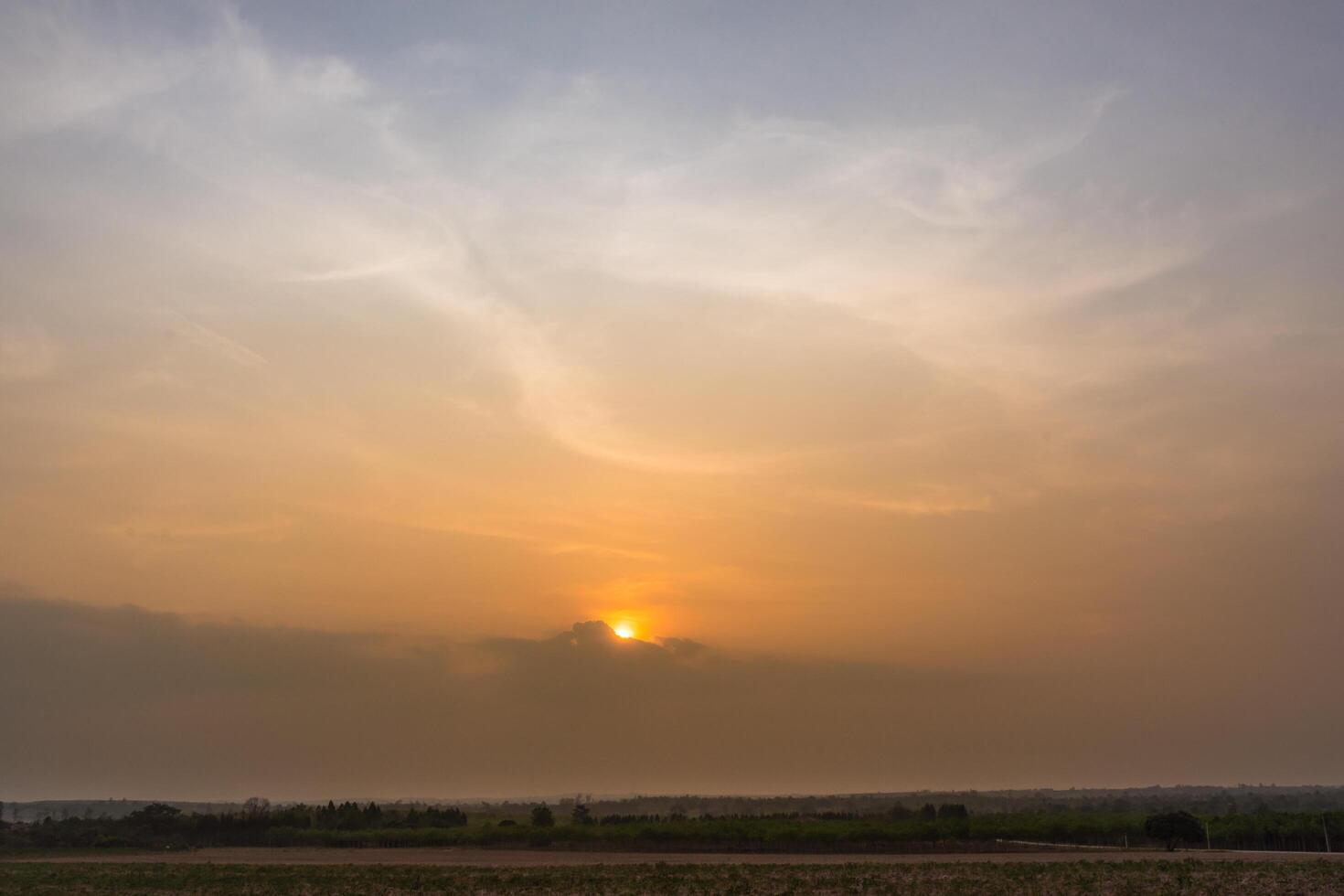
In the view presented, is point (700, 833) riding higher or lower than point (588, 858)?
higher

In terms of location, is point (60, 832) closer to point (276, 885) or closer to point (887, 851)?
point (276, 885)

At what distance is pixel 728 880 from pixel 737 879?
22.4 inches

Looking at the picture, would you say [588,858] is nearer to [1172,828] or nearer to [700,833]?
[700,833]

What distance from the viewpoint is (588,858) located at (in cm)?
9000

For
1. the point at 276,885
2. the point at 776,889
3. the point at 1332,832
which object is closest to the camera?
the point at 776,889

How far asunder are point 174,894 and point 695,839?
5615cm

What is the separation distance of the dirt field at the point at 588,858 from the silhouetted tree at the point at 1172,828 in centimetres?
151

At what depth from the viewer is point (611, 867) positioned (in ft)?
237

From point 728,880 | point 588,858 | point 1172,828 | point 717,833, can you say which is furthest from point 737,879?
point 717,833

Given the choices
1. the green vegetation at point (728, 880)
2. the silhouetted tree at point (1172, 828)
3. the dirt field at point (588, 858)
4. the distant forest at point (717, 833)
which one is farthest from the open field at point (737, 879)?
the distant forest at point (717, 833)

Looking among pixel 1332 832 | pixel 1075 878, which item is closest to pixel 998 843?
pixel 1332 832

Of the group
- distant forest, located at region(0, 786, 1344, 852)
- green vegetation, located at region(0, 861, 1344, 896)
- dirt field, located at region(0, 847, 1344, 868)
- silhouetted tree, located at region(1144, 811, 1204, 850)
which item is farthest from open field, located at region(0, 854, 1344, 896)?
distant forest, located at region(0, 786, 1344, 852)

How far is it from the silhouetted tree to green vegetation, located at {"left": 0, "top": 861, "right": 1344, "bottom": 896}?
1800 centimetres

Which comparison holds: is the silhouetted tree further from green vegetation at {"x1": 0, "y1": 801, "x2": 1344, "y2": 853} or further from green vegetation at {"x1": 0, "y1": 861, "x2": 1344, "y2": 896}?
green vegetation at {"x1": 0, "y1": 861, "x2": 1344, "y2": 896}
